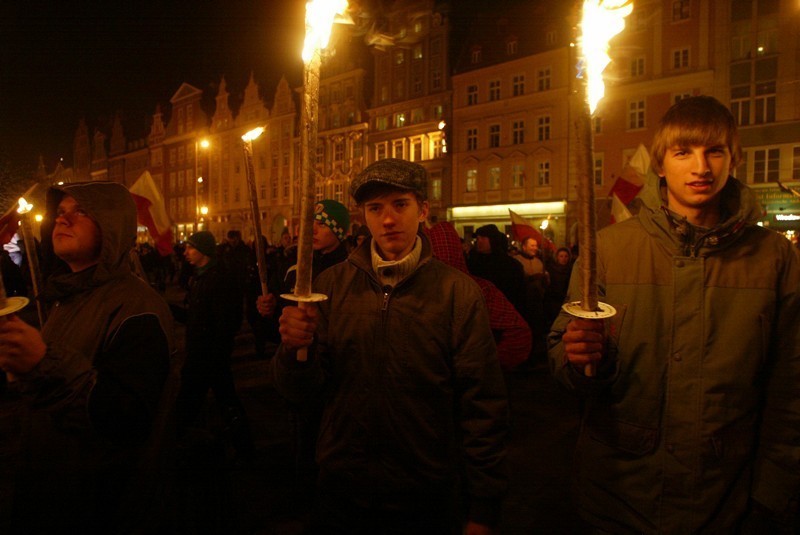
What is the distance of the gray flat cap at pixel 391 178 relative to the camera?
2082 mm

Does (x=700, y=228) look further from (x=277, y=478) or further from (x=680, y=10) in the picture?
(x=680, y=10)

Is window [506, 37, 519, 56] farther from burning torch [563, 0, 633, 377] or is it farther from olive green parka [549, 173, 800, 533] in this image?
burning torch [563, 0, 633, 377]

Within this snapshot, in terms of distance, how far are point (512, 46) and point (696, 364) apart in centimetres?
3515

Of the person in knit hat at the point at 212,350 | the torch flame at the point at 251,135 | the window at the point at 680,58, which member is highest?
the window at the point at 680,58

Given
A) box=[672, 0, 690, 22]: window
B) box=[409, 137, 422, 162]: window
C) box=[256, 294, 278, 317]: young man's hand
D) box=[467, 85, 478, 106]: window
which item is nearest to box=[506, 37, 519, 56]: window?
box=[467, 85, 478, 106]: window

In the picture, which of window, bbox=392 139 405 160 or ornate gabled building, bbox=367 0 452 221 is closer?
ornate gabled building, bbox=367 0 452 221

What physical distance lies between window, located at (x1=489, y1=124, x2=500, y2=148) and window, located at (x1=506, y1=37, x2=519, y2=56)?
4718 mm

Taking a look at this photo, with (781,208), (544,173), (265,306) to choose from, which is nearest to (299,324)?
(265,306)

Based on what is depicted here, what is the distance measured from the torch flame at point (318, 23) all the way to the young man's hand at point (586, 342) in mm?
1184

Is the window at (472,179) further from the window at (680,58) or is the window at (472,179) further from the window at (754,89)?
the window at (754,89)

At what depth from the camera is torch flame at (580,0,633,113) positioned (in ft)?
4.80

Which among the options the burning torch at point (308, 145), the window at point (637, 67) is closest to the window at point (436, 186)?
the window at point (637, 67)

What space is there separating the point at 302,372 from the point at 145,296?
84 centimetres

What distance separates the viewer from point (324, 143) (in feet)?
142
